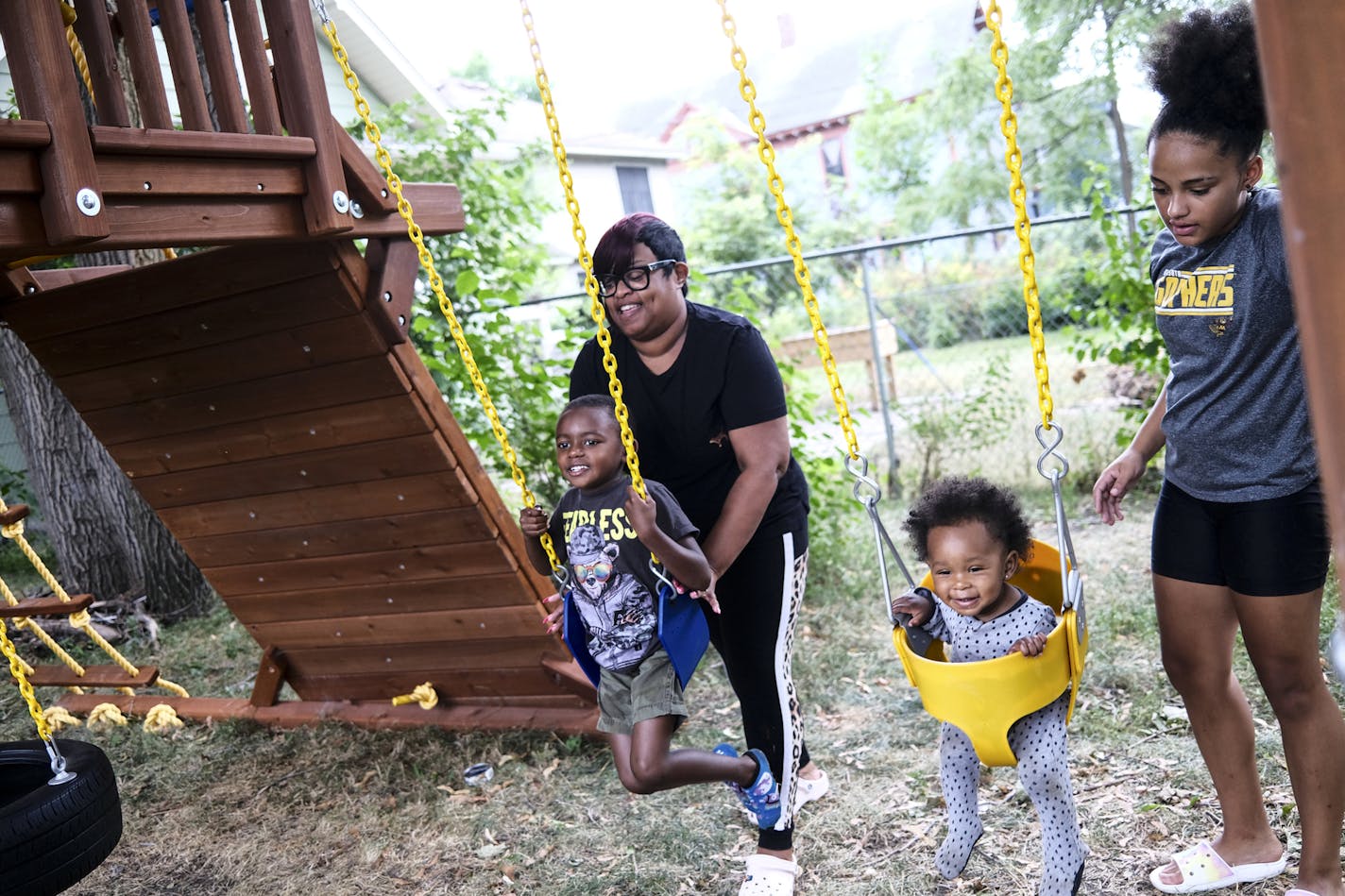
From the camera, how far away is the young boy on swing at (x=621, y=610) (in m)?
2.71

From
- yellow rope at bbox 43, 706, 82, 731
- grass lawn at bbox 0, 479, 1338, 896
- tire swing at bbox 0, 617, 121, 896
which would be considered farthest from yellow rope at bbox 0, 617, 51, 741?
yellow rope at bbox 43, 706, 82, 731

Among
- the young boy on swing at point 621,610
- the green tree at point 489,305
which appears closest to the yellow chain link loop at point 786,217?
the young boy on swing at point 621,610

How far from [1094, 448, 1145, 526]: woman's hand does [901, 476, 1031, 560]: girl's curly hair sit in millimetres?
348

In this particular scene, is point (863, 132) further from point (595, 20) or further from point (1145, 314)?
point (595, 20)

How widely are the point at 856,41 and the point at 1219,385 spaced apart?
3609 cm

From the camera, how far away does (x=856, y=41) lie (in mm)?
35469

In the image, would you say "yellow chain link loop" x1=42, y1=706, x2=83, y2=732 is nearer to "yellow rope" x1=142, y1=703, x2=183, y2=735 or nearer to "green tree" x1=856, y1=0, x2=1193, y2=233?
"yellow rope" x1=142, y1=703, x2=183, y2=735

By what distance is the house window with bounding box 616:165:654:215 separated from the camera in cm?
2252

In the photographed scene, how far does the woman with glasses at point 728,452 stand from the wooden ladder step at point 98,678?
2900mm

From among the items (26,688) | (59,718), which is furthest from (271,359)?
(59,718)

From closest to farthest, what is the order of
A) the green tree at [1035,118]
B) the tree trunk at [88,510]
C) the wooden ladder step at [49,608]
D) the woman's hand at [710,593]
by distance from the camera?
the woman's hand at [710,593]
the wooden ladder step at [49,608]
the tree trunk at [88,510]
the green tree at [1035,118]

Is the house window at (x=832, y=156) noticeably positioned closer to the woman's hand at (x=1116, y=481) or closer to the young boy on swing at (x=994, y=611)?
the woman's hand at (x=1116, y=481)

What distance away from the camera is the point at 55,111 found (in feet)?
8.09

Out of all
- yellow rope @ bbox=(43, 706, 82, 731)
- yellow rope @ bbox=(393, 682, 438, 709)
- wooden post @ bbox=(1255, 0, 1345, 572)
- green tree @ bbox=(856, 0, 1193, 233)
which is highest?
green tree @ bbox=(856, 0, 1193, 233)
